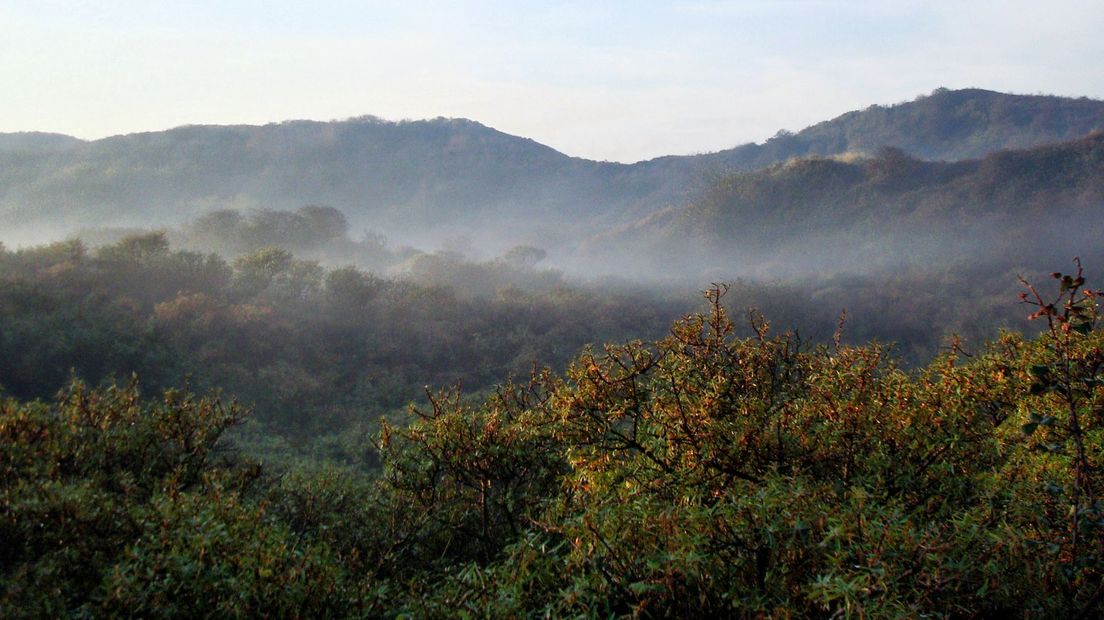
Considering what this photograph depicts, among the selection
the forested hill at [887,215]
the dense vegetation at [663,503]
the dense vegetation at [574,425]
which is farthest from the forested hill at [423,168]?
the dense vegetation at [663,503]

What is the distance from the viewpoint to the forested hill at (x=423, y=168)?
82.0 metres

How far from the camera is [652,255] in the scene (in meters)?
61.6

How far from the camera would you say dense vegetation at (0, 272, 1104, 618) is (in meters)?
2.96

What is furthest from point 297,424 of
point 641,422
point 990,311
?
point 990,311

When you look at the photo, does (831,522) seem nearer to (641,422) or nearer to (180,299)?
(641,422)

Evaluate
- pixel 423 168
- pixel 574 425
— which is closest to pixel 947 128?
pixel 423 168

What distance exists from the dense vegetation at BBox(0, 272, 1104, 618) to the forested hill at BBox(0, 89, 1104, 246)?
231 ft

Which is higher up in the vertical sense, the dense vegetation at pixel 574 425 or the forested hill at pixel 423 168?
the forested hill at pixel 423 168

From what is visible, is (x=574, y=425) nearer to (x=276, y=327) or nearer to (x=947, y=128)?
(x=276, y=327)

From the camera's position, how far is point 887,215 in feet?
168

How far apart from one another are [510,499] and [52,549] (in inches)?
114

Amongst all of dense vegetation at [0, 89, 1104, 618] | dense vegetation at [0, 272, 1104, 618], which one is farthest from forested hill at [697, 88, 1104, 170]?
dense vegetation at [0, 272, 1104, 618]

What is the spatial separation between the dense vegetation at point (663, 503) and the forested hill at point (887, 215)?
126ft

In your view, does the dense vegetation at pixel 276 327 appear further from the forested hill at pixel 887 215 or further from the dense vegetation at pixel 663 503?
the forested hill at pixel 887 215
